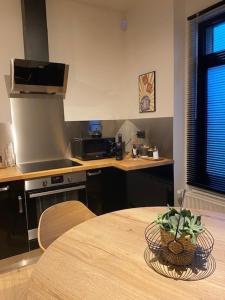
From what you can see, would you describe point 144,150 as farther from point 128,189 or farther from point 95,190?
point 95,190

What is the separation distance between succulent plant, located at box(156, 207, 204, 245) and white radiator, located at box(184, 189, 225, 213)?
60.9 inches

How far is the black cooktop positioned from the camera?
248 centimetres

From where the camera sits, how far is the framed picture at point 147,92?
2854 mm

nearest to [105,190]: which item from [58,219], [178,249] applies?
[58,219]

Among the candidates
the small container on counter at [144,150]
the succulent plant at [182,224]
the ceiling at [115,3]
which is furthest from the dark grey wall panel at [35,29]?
the succulent plant at [182,224]

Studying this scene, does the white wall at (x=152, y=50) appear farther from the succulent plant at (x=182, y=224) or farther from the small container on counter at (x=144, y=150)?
the succulent plant at (x=182, y=224)

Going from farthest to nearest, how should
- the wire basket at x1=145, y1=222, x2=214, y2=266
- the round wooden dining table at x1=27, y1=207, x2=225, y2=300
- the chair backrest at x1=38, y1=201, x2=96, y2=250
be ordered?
the chair backrest at x1=38, y1=201, x2=96, y2=250 < the wire basket at x1=145, y1=222, x2=214, y2=266 < the round wooden dining table at x1=27, y1=207, x2=225, y2=300

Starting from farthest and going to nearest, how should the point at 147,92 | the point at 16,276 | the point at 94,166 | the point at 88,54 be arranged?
1. the point at 88,54
2. the point at 147,92
3. the point at 94,166
4. the point at 16,276

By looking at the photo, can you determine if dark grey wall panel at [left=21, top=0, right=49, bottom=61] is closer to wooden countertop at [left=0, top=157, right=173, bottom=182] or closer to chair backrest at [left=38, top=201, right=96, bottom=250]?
wooden countertop at [left=0, top=157, right=173, bottom=182]

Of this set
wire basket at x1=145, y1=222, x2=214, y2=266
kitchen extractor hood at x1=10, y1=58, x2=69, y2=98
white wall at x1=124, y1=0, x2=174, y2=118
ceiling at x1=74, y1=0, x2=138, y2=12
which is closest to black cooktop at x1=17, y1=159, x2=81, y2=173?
kitchen extractor hood at x1=10, y1=58, x2=69, y2=98

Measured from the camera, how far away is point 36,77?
255 cm

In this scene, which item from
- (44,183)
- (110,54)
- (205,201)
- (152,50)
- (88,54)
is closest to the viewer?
(44,183)

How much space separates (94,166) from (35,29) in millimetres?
1610

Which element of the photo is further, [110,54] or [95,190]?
[110,54]
